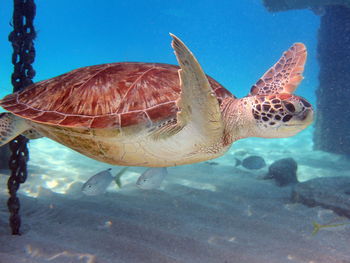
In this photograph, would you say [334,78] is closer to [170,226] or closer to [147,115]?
[170,226]

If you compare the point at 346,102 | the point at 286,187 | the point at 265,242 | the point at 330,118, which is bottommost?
the point at 286,187

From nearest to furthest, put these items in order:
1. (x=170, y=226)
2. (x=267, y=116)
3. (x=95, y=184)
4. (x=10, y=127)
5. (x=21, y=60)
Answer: (x=267, y=116) < (x=10, y=127) < (x=21, y=60) < (x=170, y=226) < (x=95, y=184)

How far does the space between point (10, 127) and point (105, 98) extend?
128cm

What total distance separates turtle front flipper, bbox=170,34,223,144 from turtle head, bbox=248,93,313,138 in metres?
0.44

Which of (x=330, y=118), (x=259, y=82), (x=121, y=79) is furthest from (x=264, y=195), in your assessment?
(x=330, y=118)

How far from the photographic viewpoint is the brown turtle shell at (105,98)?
2076 mm

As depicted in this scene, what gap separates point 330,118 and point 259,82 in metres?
9.09

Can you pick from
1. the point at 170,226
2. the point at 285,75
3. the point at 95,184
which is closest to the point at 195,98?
the point at 285,75

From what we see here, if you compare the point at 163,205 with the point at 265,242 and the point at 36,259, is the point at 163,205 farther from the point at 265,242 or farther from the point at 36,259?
the point at 36,259

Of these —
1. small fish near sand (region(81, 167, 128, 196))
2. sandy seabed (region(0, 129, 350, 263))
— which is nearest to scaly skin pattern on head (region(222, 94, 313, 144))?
sandy seabed (region(0, 129, 350, 263))

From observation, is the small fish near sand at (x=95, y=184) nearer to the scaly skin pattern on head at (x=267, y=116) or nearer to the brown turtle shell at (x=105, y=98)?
the brown turtle shell at (x=105, y=98)

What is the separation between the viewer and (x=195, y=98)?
5.38 feet

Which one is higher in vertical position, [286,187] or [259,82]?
[259,82]

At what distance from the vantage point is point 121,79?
2.39 metres
